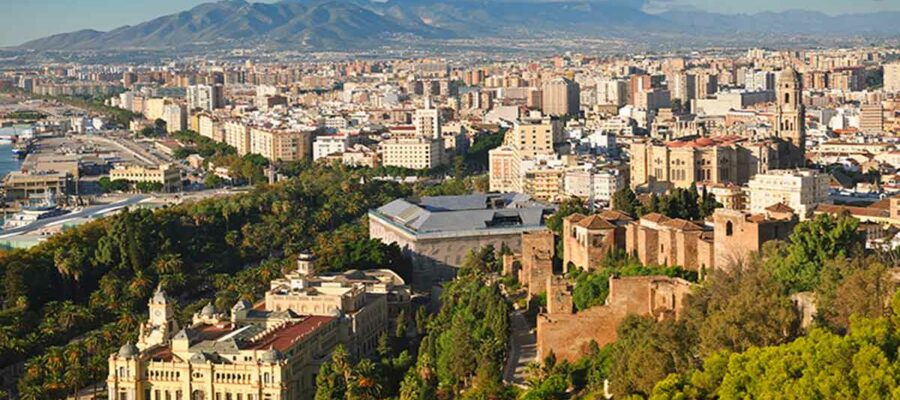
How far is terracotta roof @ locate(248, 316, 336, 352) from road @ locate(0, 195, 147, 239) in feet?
41.6

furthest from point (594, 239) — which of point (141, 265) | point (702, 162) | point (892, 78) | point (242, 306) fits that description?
point (892, 78)

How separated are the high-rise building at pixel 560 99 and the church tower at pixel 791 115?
23750 millimetres

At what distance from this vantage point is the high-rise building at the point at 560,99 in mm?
52688

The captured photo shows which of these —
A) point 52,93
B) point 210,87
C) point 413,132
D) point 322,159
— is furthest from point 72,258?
point 52,93

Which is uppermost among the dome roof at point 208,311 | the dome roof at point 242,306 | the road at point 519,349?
the dome roof at point 242,306

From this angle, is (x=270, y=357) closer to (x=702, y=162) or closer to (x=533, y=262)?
(x=533, y=262)

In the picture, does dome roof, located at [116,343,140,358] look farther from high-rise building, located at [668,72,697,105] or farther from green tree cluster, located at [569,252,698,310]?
high-rise building, located at [668,72,697,105]

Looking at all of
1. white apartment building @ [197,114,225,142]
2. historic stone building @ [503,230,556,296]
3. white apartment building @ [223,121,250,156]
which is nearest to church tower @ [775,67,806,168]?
historic stone building @ [503,230,556,296]

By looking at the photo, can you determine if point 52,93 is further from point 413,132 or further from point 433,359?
Answer: point 433,359

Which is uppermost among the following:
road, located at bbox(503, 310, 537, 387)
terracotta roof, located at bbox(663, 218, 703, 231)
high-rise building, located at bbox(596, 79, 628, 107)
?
high-rise building, located at bbox(596, 79, 628, 107)

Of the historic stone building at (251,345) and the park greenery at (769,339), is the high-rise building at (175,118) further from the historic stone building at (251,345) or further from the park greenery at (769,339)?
the park greenery at (769,339)

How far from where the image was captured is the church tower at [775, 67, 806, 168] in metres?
27.6

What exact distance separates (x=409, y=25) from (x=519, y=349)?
15518cm

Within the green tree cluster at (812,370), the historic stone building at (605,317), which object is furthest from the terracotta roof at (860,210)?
the green tree cluster at (812,370)
